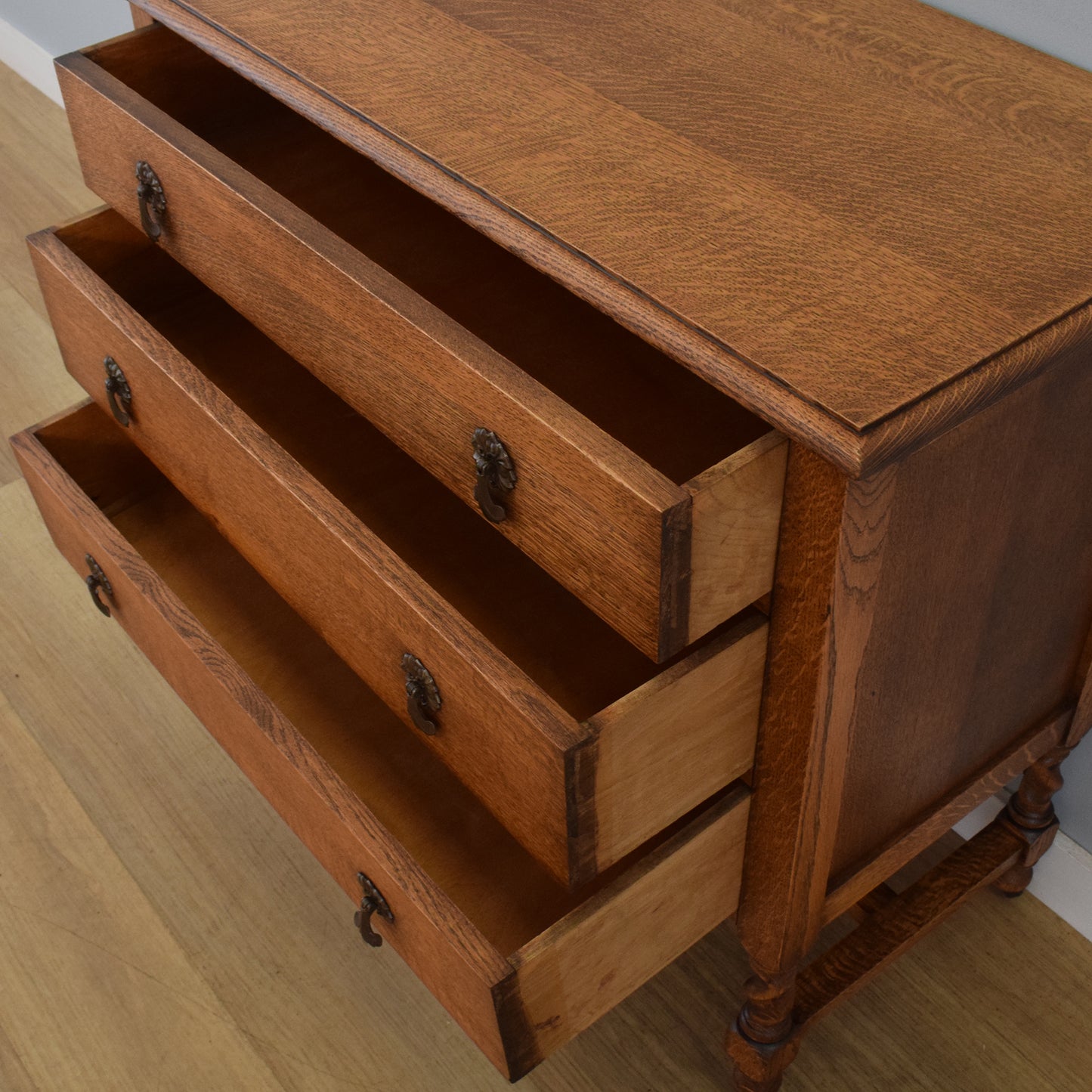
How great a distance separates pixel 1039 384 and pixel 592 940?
39 centimetres

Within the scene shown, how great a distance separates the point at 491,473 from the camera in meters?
0.69

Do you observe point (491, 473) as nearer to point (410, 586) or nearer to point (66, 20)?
point (410, 586)

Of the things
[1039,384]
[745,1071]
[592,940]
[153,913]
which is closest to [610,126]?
[1039,384]

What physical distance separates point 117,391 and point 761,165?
0.53 m

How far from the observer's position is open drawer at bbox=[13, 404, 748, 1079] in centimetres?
74

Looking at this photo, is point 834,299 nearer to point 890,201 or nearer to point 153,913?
point 890,201

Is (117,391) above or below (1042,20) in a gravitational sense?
below

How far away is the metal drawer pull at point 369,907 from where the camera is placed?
82cm

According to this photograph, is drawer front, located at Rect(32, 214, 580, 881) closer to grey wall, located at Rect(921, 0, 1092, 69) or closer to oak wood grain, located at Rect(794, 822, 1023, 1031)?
oak wood grain, located at Rect(794, 822, 1023, 1031)

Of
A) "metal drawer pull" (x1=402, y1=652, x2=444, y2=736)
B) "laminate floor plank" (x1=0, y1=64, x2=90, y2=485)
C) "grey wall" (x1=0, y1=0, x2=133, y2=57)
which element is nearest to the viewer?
"metal drawer pull" (x1=402, y1=652, x2=444, y2=736)

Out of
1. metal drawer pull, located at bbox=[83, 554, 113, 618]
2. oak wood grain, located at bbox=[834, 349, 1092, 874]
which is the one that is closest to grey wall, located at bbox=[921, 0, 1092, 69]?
oak wood grain, located at bbox=[834, 349, 1092, 874]

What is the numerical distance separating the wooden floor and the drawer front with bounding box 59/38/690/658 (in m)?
0.53

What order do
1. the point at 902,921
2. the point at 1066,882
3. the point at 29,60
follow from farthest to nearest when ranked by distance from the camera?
the point at 29,60
the point at 1066,882
the point at 902,921

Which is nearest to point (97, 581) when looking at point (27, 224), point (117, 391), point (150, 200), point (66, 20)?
point (117, 391)
